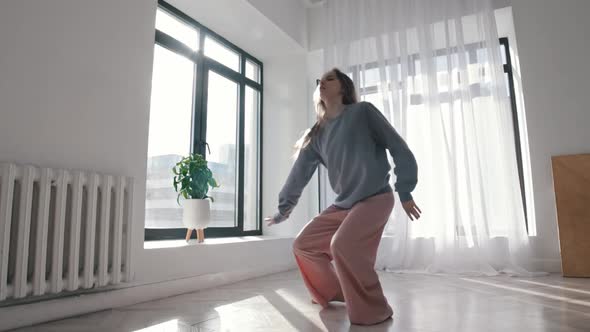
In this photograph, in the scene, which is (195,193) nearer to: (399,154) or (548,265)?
(399,154)

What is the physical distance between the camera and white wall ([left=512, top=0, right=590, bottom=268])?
3.19m

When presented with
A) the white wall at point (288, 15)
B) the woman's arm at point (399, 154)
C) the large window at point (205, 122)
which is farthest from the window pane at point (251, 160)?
the woman's arm at point (399, 154)

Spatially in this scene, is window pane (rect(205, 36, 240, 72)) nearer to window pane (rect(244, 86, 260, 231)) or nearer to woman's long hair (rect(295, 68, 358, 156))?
window pane (rect(244, 86, 260, 231))

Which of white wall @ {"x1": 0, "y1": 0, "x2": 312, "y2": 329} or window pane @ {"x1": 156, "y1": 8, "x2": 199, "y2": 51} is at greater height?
window pane @ {"x1": 156, "y1": 8, "x2": 199, "y2": 51}

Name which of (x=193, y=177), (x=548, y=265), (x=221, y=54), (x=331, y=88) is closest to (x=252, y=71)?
(x=221, y=54)

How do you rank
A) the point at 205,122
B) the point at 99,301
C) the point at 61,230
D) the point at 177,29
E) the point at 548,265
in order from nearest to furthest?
the point at 61,230
the point at 99,301
the point at 548,265
the point at 177,29
the point at 205,122

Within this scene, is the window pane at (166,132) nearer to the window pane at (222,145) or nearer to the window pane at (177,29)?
the window pane at (177,29)

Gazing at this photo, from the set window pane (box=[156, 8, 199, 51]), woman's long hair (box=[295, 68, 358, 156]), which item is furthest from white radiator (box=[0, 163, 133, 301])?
window pane (box=[156, 8, 199, 51])

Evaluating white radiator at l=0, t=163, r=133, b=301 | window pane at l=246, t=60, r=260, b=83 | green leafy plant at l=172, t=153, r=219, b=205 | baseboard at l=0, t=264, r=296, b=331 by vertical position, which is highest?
window pane at l=246, t=60, r=260, b=83

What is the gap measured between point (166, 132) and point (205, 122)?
1.52 feet

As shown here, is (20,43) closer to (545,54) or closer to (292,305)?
(292,305)

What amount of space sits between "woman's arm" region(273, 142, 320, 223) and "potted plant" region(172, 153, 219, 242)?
0.84 meters

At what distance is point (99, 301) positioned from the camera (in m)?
1.98

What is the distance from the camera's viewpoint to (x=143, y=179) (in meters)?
2.34
